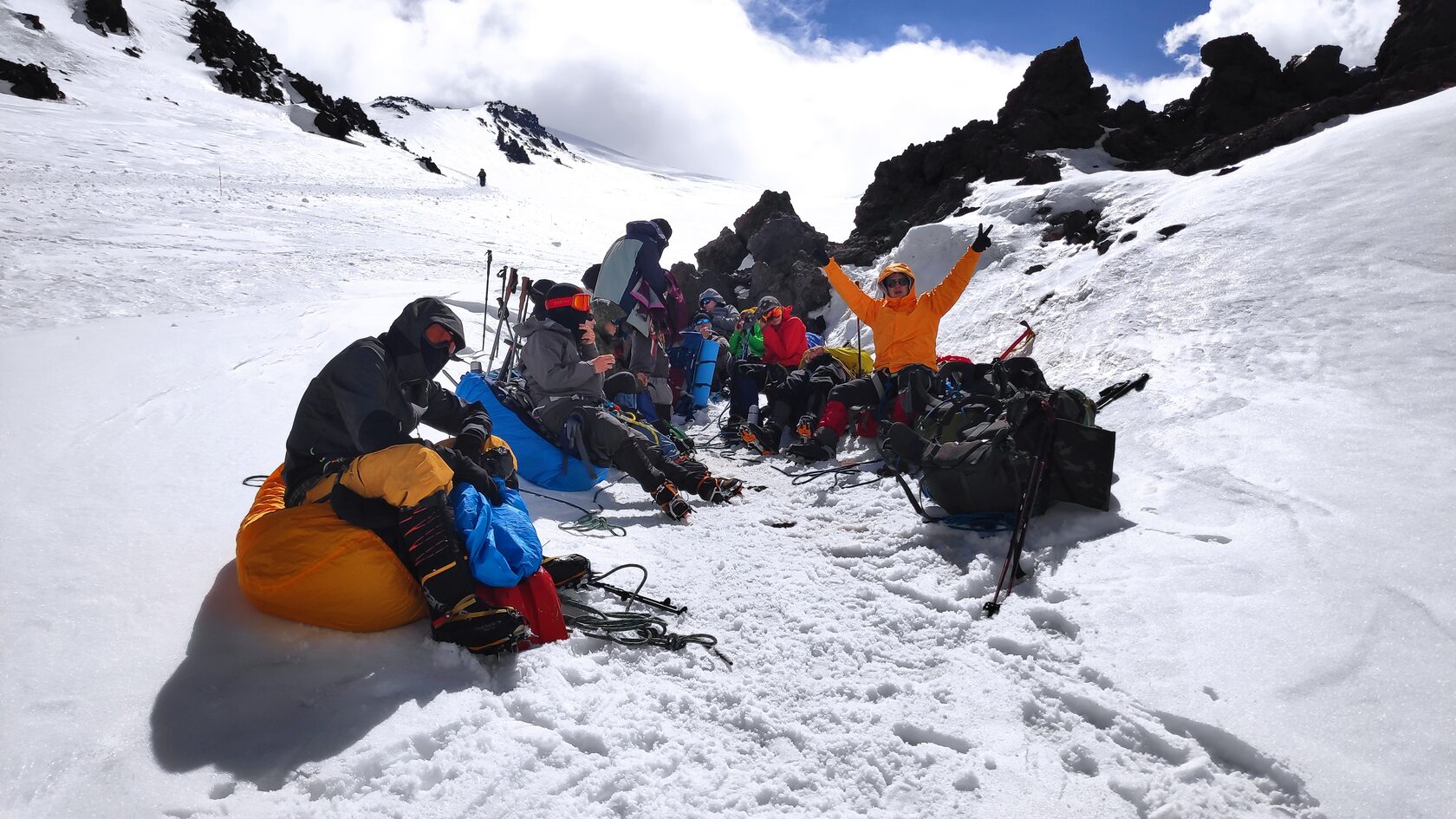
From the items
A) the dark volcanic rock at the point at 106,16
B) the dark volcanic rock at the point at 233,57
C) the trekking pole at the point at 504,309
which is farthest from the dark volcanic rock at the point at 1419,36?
the dark volcanic rock at the point at 106,16

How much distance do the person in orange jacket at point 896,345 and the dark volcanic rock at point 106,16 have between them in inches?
1782

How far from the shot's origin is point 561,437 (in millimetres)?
4895

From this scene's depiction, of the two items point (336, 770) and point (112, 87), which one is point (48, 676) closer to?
point (336, 770)

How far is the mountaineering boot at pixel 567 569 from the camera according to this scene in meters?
2.97

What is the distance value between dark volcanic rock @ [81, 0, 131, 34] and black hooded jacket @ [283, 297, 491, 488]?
45.4m

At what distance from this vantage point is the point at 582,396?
508 centimetres

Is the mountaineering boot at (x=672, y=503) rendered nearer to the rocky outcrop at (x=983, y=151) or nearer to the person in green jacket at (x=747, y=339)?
the person in green jacket at (x=747, y=339)

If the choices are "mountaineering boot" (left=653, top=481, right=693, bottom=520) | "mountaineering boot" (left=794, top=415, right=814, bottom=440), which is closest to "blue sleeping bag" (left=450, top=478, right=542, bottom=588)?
"mountaineering boot" (left=653, top=481, right=693, bottom=520)

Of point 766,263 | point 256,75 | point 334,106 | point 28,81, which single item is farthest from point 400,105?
point 766,263

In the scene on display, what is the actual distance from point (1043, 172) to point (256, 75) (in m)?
44.3

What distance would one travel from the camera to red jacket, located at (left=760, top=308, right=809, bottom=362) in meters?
7.93

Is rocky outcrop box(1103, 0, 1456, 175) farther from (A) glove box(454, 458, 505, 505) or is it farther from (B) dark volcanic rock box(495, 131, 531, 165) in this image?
(B) dark volcanic rock box(495, 131, 531, 165)

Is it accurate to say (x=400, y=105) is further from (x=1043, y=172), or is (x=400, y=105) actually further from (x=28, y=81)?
(x=1043, y=172)

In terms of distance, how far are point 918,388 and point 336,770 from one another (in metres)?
4.58
